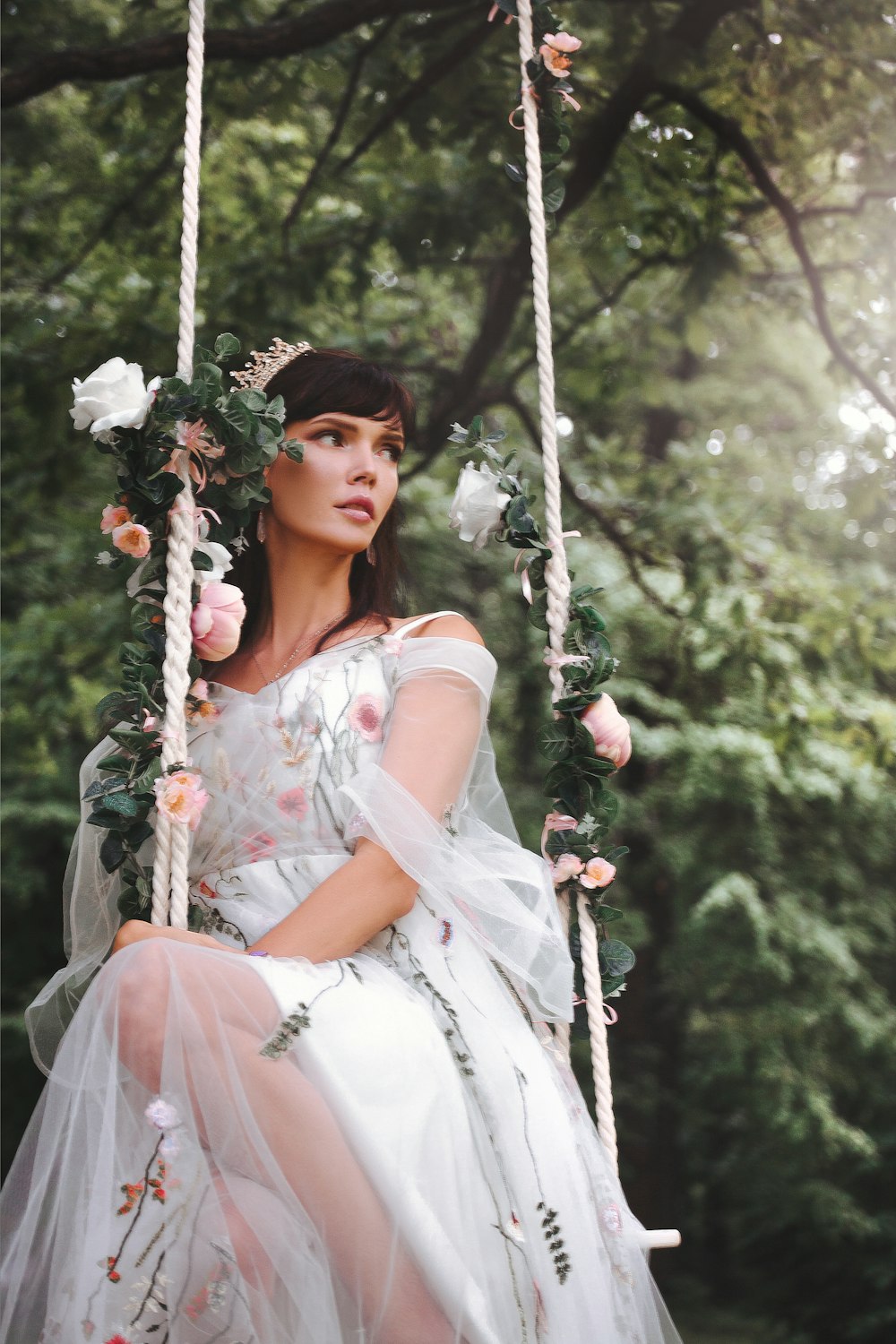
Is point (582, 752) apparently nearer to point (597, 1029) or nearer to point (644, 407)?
point (597, 1029)

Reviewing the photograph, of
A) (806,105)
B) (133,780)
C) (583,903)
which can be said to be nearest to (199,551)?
(133,780)

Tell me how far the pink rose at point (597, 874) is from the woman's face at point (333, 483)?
2.06 feet

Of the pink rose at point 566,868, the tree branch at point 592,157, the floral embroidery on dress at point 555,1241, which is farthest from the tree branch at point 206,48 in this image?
the floral embroidery on dress at point 555,1241

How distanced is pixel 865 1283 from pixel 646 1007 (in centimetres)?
181

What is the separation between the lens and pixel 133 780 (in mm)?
1630

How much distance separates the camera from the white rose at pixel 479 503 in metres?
1.93

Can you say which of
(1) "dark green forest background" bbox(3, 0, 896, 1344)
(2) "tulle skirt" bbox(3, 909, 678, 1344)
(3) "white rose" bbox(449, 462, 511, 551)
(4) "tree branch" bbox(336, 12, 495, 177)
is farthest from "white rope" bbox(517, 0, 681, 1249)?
(4) "tree branch" bbox(336, 12, 495, 177)

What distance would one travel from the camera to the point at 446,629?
1947 millimetres

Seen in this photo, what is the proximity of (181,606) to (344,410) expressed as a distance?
543mm

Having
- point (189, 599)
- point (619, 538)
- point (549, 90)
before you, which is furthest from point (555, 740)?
point (619, 538)

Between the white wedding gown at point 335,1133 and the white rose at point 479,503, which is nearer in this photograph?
the white wedding gown at point 335,1133

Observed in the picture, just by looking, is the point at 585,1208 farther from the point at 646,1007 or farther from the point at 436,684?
the point at 646,1007

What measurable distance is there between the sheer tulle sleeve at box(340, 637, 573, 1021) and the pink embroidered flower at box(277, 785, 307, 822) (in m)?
0.06

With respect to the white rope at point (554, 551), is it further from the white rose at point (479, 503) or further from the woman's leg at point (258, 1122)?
the woman's leg at point (258, 1122)
